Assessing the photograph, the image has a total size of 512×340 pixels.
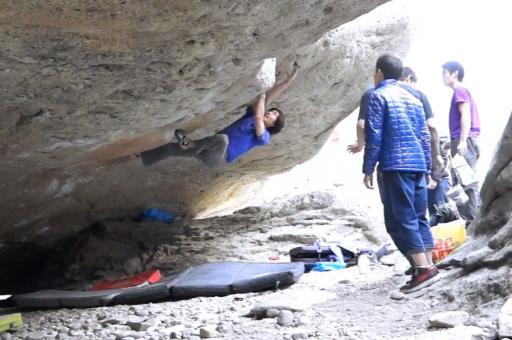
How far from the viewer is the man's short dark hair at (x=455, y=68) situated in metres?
5.80

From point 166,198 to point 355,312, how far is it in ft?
17.6

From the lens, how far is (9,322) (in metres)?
4.52

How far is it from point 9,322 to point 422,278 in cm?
313

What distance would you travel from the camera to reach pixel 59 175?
21.9 feet

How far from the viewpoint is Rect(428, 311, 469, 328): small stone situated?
298 centimetres

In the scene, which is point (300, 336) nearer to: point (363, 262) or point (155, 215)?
point (363, 262)

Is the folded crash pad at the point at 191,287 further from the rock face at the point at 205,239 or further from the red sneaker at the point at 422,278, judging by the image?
the rock face at the point at 205,239

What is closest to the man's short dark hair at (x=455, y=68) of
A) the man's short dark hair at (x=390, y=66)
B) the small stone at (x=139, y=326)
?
the man's short dark hair at (x=390, y=66)

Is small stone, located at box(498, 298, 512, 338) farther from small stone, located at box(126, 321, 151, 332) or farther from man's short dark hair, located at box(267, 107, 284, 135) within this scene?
man's short dark hair, located at box(267, 107, 284, 135)

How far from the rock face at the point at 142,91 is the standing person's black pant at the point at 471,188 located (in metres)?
1.84

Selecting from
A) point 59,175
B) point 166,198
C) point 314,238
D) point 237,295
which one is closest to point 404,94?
point 237,295

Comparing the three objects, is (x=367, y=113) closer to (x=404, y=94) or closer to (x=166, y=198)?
(x=404, y=94)

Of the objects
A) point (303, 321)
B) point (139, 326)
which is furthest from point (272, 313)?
point (139, 326)

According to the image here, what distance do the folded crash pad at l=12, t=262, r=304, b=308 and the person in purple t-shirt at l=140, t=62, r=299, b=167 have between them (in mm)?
1065
